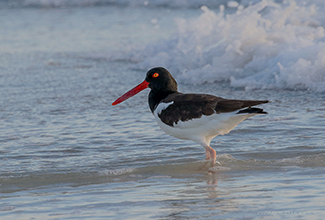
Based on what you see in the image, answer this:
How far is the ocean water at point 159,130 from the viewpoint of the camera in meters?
4.15

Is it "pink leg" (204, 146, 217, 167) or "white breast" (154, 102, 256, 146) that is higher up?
"white breast" (154, 102, 256, 146)

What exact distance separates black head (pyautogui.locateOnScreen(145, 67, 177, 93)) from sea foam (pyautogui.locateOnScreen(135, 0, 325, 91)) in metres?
3.69

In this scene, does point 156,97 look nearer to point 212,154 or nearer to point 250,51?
point 212,154

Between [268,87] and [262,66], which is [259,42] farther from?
[268,87]

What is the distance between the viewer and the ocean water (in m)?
4.15

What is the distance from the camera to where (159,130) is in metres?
6.88

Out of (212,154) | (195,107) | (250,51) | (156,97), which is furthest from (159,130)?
(250,51)

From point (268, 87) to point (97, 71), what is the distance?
4.34 m

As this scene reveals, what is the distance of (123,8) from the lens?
24594 millimetres

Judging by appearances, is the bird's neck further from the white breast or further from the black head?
the white breast

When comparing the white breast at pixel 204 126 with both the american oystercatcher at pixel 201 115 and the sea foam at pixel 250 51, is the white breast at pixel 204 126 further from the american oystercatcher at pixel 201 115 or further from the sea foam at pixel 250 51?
the sea foam at pixel 250 51

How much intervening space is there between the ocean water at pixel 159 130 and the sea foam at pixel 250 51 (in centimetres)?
3

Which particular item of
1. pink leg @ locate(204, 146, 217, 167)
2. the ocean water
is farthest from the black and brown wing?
the ocean water

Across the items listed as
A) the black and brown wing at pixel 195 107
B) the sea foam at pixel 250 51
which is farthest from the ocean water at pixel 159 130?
the black and brown wing at pixel 195 107
